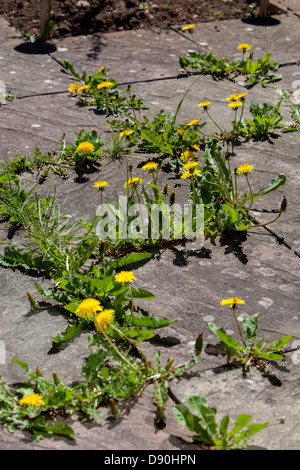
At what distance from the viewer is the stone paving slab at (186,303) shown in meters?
1.94

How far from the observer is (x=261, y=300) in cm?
253

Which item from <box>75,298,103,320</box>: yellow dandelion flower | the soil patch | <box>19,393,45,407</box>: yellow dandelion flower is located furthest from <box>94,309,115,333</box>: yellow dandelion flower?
the soil patch

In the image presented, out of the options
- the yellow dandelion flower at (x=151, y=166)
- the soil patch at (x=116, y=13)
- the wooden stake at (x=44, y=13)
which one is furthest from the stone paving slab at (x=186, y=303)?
the soil patch at (x=116, y=13)

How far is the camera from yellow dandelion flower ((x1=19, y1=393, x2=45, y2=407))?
193cm

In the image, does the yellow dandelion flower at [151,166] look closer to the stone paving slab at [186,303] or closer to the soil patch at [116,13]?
the stone paving slab at [186,303]

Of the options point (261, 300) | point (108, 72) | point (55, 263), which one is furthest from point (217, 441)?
point (108, 72)

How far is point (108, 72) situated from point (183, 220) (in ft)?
7.15

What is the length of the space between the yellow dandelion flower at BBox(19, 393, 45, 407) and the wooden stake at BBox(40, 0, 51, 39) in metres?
3.90

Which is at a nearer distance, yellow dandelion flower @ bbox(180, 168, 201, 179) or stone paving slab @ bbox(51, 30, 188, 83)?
yellow dandelion flower @ bbox(180, 168, 201, 179)

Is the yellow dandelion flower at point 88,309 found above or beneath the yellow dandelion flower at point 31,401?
above

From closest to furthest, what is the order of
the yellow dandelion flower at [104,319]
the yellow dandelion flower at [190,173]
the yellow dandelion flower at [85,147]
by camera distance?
1. the yellow dandelion flower at [104,319]
2. the yellow dandelion flower at [190,173]
3. the yellow dandelion flower at [85,147]

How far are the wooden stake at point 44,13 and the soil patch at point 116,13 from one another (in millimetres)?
227

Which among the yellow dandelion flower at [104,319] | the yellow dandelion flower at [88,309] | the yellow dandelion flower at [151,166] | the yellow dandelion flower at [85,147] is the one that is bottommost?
the yellow dandelion flower at [104,319]

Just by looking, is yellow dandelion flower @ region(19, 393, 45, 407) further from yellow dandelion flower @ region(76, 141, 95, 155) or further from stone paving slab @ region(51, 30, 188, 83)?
stone paving slab @ region(51, 30, 188, 83)
